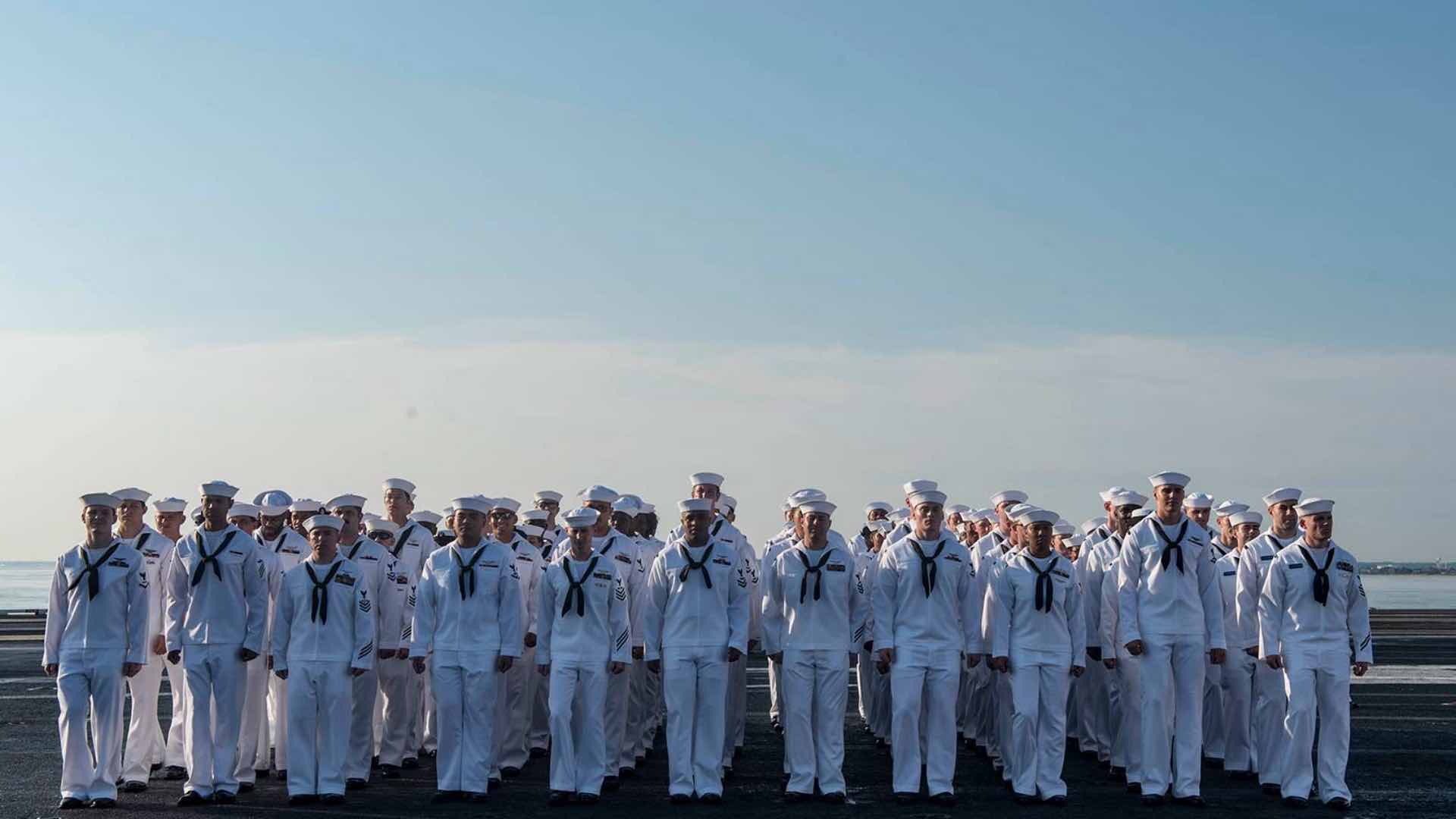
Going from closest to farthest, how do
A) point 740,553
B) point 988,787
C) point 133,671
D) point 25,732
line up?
point 133,671, point 988,787, point 740,553, point 25,732

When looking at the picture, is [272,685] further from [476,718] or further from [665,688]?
[665,688]

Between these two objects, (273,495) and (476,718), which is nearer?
(476,718)

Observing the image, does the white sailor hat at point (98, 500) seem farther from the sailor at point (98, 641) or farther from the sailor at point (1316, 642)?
the sailor at point (1316, 642)

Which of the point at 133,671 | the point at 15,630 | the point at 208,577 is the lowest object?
the point at 15,630

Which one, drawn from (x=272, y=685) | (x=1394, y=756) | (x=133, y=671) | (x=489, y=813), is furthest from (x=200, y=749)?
(x=1394, y=756)

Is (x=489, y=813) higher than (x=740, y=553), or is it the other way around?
(x=740, y=553)

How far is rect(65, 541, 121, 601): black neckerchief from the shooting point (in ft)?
43.0

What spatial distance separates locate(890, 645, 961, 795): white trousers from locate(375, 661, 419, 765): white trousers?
521cm

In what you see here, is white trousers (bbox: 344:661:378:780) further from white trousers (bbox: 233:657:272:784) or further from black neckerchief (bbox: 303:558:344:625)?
white trousers (bbox: 233:657:272:784)

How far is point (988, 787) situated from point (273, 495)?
8319mm

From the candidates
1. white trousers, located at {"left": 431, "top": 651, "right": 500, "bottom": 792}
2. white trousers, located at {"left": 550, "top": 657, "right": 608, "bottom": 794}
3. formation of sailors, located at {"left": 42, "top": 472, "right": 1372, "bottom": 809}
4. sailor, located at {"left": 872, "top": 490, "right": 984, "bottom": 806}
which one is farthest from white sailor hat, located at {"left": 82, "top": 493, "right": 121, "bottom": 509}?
sailor, located at {"left": 872, "top": 490, "right": 984, "bottom": 806}

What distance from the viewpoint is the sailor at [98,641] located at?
12.9 m

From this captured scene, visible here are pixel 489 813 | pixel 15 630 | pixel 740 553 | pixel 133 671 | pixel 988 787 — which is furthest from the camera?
pixel 15 630

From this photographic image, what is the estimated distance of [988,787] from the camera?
565 inches
